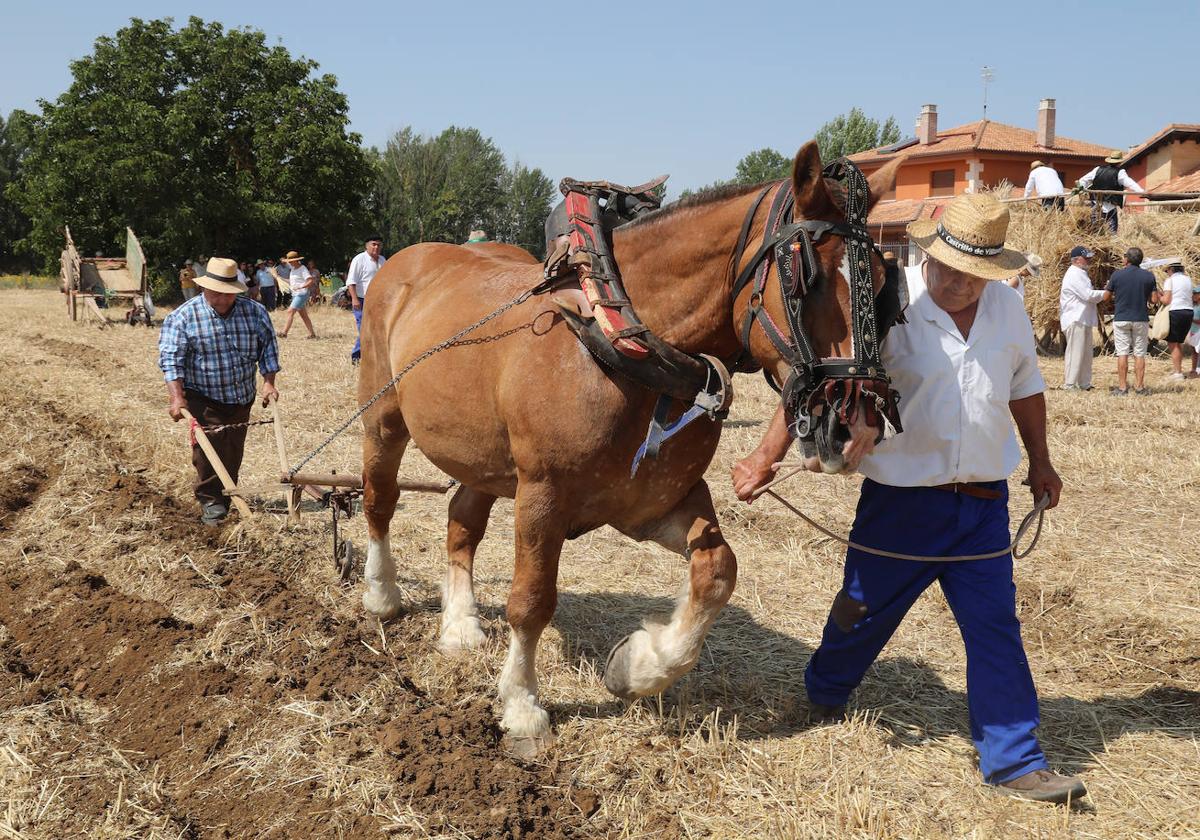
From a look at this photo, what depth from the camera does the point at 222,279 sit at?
6.52 meters

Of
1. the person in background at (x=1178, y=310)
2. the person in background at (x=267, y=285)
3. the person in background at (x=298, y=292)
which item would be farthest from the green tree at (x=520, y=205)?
the person in background at (x=1178, y=310)

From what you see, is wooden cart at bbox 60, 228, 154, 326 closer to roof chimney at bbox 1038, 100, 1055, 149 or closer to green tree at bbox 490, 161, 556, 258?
roof chimney at bbox 1038, 100, 1055, 149

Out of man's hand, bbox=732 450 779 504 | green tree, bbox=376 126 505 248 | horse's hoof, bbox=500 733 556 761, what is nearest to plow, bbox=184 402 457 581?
horse's hoof, bbox=500 733 556 761

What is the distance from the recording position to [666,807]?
10.6ft

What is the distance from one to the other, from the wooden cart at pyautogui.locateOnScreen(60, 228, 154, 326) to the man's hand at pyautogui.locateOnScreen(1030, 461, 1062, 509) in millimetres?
20627

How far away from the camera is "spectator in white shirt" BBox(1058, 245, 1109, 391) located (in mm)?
13172

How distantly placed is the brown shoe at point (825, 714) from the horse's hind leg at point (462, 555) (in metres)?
1.63

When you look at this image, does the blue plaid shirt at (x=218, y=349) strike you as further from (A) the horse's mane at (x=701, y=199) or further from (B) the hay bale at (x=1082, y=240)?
(B) the hay bale at (x=1082, y=240)

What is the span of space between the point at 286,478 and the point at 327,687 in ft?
6.51

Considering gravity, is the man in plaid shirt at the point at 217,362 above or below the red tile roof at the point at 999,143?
below

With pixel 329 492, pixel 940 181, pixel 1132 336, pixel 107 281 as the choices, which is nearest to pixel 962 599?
pixel 329 492

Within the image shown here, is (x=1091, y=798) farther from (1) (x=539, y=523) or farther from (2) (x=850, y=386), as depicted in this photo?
(1) (x=539, y=523)

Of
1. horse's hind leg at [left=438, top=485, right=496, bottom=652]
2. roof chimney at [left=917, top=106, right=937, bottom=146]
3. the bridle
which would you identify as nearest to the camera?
the bridle

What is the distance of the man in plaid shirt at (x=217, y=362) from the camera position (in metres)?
6.47
